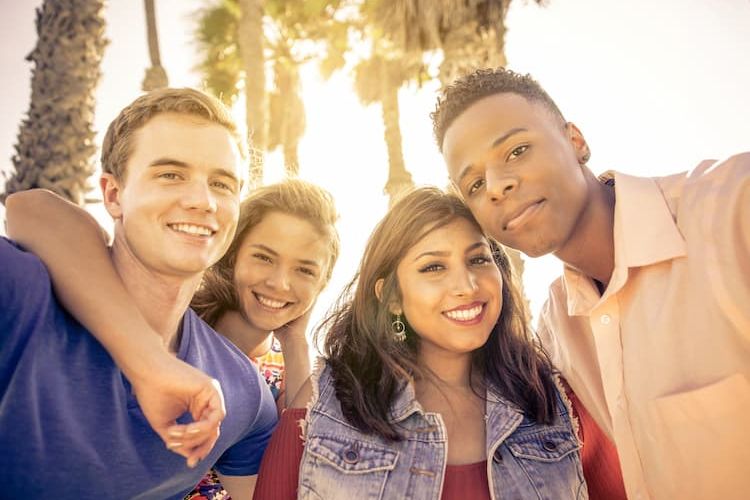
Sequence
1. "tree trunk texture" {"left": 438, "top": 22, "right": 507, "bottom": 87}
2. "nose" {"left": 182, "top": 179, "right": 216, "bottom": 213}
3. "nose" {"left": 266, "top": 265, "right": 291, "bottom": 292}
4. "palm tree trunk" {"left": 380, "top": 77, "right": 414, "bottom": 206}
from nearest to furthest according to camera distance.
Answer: "nose" {"left": 182, "top": 179, "right": 216, "bottom": 213}, "nose" {"left": 266, "top": 265, "right": 291, "bottom": 292}, "tree trunk texture" {"left": 438, "top": 22, "right": 507, "bottom": 87}, "palm tree trunk" {"left": 380, "top": 77, "right": 414, "bottom": 206}

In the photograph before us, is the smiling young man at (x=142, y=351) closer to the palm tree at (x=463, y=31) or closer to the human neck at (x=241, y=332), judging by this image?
the human neck at (x=241, y=332)

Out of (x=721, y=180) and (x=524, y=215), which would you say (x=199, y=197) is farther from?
(x=721, y=180)

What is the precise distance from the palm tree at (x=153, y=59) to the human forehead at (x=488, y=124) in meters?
8.01

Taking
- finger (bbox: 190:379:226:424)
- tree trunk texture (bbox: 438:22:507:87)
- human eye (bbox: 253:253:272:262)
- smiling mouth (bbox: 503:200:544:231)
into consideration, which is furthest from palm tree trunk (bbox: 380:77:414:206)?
finger (bbox: 190:379:226:424)

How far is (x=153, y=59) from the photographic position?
1011 centimetres

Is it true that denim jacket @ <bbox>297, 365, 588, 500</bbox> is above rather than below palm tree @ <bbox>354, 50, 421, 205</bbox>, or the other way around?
below

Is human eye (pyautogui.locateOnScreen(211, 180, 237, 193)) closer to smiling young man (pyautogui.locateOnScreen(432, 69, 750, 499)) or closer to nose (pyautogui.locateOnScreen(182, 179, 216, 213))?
nose (pyautogui.locateOnScreen(182, 179, 216, 213))

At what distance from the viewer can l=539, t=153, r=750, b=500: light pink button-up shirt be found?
2062mm

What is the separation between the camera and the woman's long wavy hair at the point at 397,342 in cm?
274

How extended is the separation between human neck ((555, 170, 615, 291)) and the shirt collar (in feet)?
0.46

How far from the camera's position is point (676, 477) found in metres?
2.15

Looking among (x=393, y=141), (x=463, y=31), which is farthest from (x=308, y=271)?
(x=393, y=141)

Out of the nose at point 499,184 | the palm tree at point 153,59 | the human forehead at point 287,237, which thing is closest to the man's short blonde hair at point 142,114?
the human forehead at point 287,237

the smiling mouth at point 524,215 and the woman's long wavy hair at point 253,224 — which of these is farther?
the woman's long wavy hair at point 253,224
